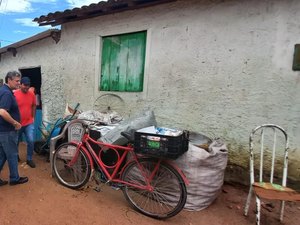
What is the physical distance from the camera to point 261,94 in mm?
A: 4078

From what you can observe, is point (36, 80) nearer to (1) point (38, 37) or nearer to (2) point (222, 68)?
(1) point (38, 37)

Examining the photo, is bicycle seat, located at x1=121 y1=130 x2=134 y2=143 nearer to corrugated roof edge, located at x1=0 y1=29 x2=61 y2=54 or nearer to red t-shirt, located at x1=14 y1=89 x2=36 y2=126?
red t-shirt, located at x1=14 y1=89 x2=36 y2=126

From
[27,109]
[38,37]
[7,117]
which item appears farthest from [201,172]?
[38,37]

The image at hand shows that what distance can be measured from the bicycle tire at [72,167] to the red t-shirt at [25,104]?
1341 mm

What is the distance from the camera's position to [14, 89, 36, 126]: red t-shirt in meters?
5.29

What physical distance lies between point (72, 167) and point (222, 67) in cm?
292

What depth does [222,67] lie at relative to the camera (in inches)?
174

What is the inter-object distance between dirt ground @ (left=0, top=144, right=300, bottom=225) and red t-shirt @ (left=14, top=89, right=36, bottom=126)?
1.50 metres

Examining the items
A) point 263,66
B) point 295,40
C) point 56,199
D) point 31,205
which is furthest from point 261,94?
point 31,205

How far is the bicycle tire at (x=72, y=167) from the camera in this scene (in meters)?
4.21

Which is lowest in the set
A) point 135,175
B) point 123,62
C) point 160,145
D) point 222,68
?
point 135,175

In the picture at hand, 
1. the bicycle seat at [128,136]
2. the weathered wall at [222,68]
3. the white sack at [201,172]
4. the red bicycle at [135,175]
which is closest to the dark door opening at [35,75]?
the weathered wall at [222,68]

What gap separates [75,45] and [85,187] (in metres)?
3.79

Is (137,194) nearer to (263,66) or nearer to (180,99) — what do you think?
(180,99)
